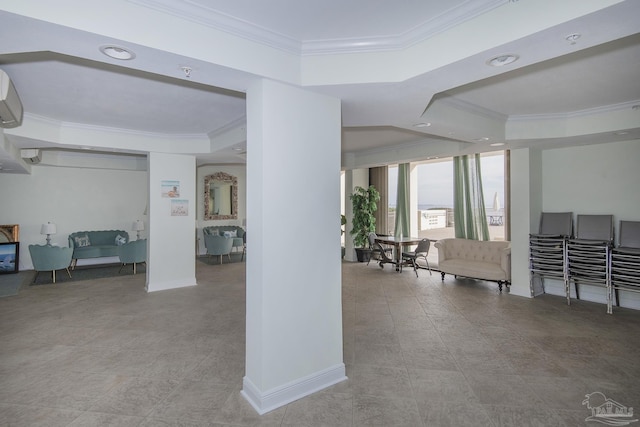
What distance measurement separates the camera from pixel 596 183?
550 cm

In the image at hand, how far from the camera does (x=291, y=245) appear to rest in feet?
9.19

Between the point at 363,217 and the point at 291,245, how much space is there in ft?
20.6

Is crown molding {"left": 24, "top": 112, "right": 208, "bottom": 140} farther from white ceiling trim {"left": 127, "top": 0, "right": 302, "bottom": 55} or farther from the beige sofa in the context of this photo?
the beige sofa

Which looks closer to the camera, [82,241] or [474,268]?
[474,268]

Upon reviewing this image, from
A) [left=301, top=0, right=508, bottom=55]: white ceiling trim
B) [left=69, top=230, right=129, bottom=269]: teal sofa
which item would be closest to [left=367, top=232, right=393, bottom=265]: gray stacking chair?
[left=301, top=0, right=508, bottom=55]: white ceiling trim

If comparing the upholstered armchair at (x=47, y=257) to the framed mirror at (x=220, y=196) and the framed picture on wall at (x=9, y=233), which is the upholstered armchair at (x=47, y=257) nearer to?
the framed picture on wall at (x=9, y=233)

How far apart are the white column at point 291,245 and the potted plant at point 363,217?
5.89 meters

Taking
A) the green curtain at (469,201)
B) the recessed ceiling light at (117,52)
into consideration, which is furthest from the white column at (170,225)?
the green curtain at (469,201)

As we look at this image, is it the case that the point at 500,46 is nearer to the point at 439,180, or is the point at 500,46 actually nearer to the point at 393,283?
the point at 393,283

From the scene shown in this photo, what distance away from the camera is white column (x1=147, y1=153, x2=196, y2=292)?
6285 millimetres

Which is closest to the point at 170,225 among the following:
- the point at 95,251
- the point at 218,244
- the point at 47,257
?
the point at 218,244

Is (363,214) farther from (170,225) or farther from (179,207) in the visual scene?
(170,225)

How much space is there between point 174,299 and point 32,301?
7.62 ft

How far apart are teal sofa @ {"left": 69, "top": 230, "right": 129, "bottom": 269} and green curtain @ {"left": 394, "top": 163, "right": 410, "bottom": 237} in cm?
720
